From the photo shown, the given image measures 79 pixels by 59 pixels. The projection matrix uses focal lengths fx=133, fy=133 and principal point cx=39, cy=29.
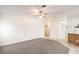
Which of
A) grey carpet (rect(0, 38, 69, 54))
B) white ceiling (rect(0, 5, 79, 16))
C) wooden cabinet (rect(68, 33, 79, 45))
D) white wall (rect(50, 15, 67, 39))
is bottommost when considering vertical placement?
grey carpet (rect(0, 38, 69, 54))

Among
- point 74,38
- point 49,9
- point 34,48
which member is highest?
point 49,9

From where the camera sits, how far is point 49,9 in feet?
6.54

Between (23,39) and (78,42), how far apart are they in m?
0.81

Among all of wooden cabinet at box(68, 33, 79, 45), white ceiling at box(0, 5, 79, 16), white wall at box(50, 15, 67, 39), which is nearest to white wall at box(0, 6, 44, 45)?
white ceiling at box(0, 5, 79, 16)

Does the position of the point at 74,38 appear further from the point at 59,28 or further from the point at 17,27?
the point at 17,27

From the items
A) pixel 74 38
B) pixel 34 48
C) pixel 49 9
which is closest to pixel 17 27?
pixel 34 48

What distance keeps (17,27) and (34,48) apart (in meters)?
→ 0.40

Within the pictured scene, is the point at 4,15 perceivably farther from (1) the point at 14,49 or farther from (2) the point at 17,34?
(1) the point at 14,49

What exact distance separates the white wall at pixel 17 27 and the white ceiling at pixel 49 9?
0.01 m

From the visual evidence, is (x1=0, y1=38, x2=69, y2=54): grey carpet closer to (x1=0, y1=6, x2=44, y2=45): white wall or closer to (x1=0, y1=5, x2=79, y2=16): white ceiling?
(x1=0, y1=6, x2=44, y2=45): white wall

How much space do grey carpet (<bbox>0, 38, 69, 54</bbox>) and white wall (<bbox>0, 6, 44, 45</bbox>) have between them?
0.25ft

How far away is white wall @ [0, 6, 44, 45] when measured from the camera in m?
1.95
